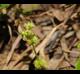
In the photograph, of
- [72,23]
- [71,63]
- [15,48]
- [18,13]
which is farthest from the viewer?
[18,13]

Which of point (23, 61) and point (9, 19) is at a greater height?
point (9, 19)

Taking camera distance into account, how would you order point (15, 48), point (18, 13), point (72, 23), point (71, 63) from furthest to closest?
point (18, 13) → point (72, 23) → point (15, 48) → point (71, 63)

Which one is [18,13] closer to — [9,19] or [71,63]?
[9,19]

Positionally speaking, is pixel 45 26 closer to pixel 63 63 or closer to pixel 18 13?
pixel 18 13

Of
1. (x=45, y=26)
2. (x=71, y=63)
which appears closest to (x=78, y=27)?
(x=45, y=26)

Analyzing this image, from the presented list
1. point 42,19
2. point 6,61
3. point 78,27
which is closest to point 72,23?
point 78,27

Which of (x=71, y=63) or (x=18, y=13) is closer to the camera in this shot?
(x=71, y=63)
